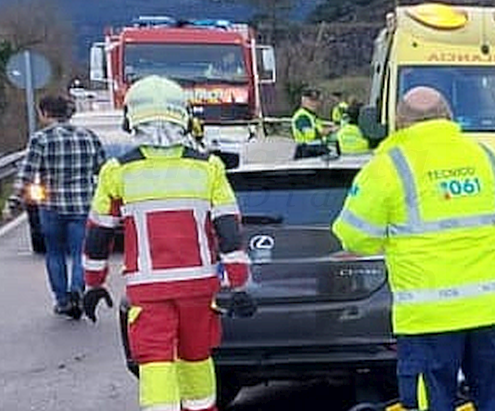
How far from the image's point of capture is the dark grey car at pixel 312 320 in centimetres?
740

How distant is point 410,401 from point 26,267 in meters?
10.3

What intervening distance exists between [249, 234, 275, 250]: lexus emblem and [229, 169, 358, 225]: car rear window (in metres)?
0.18

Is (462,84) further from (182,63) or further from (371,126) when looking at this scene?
(182,63)

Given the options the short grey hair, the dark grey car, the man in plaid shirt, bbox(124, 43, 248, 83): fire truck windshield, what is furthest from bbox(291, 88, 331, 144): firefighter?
the short grey hair

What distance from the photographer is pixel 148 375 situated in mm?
6688

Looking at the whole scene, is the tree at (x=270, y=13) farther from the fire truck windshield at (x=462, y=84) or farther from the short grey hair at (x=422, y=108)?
the short grey hair at (x=422, y=108)

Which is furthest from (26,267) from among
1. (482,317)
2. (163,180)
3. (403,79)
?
(482,317)

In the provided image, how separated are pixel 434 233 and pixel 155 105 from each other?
1531 millimetres

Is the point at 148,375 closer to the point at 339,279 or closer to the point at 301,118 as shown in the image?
the point at 339,279

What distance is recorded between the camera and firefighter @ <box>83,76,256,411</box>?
6723 mm

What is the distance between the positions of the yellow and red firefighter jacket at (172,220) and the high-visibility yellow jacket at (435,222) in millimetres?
963

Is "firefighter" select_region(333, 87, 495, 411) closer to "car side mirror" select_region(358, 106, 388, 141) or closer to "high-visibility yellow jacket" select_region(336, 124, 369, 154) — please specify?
"car side mirror" select_region(358, 106, 388, 141)

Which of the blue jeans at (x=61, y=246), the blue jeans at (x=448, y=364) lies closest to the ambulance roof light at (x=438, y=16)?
the blue jeans at (x=61, y=246)

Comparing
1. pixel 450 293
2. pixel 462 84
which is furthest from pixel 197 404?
pixel 462 84
